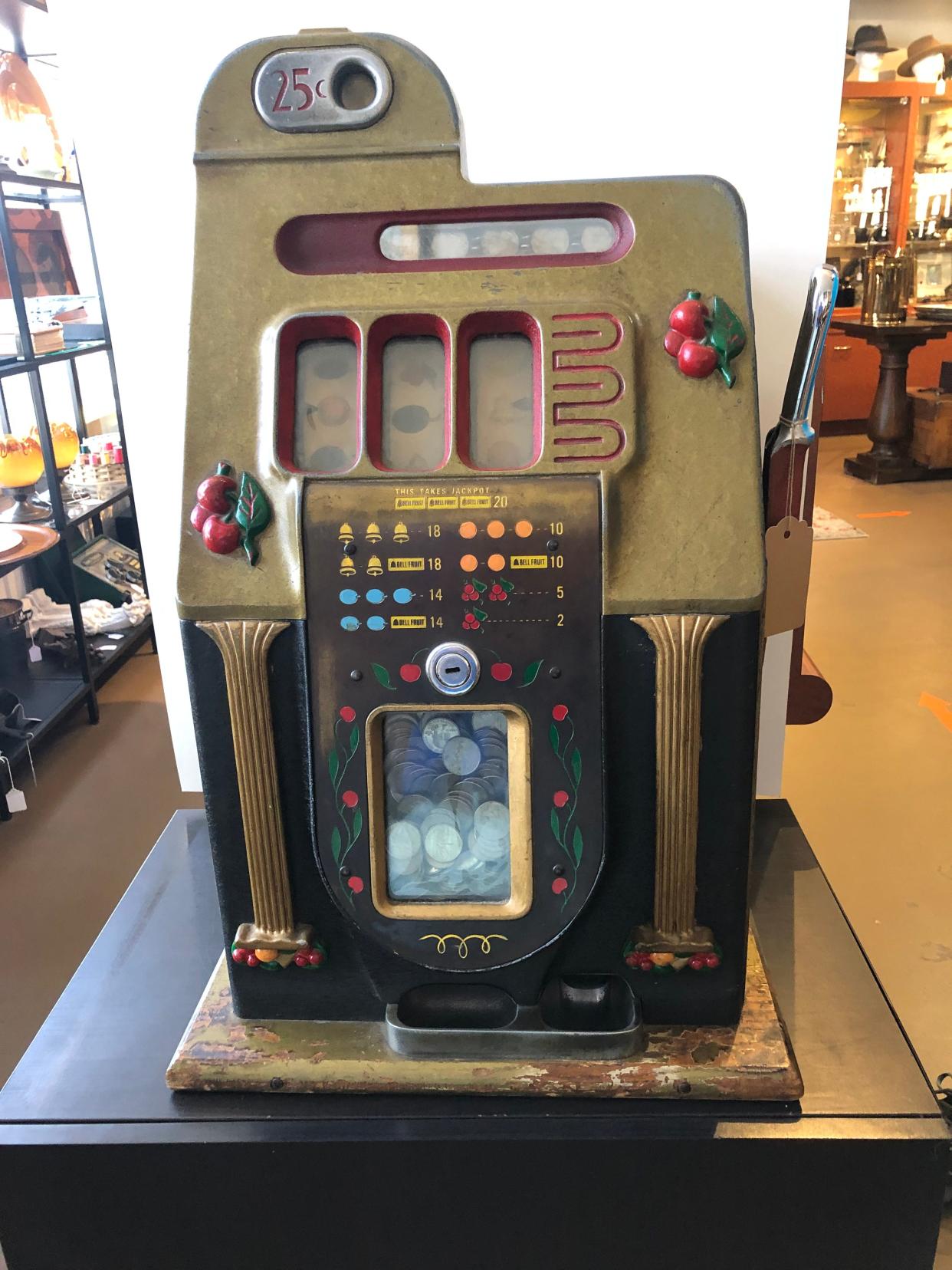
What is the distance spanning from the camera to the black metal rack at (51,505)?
9.39 feet

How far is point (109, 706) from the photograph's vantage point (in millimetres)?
3410

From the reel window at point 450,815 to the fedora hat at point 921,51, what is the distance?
7693 millimetres

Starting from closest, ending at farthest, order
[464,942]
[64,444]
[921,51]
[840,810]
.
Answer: [464,942], [840,810], [64,444], [921,51]

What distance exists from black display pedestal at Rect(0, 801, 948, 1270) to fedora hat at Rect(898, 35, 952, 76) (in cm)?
770

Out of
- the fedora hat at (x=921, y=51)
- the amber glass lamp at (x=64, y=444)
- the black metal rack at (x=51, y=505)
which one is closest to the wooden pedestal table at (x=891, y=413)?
the fedora hat at (x=921, y=51)

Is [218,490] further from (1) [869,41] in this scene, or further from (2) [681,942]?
(1) [869,41]

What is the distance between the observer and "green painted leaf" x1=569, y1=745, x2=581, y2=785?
96 cm

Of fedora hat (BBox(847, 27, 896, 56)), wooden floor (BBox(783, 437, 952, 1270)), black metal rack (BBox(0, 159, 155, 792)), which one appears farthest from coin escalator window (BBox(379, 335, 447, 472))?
fedora hat (BBox(847, 27, 896, 56))

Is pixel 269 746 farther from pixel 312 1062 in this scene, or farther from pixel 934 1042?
pixel 934 1042

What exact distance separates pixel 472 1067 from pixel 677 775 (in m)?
0.38

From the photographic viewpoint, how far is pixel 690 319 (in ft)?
3.02

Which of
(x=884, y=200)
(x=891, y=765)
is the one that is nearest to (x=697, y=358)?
(x=891, y=765)

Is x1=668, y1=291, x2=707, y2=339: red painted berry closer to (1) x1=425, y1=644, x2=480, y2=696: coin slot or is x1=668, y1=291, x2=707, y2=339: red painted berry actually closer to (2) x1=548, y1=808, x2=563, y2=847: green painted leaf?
(1) x1=425, y1=644, x2=480, y2=696: coin slot

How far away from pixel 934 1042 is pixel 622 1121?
1.08 metres
